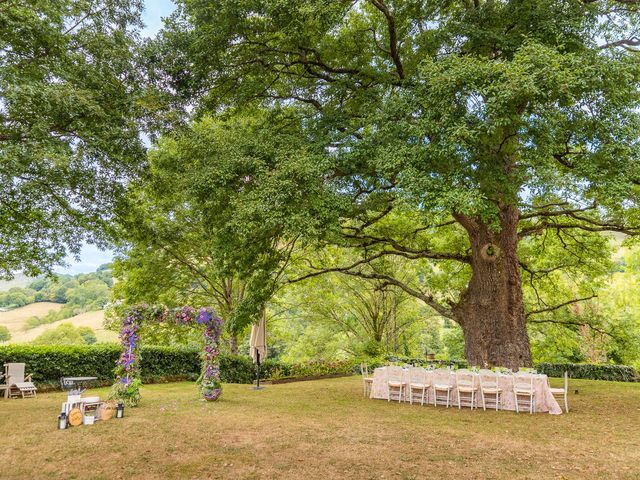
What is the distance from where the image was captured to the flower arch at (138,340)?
9.91 meters

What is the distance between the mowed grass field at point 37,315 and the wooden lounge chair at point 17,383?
28824 millimetres

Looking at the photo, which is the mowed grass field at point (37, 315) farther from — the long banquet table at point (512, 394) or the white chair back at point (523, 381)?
the white chair back at point (523, 381)

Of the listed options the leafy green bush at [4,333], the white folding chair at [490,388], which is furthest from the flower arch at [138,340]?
the leafy green bush at [4,333]

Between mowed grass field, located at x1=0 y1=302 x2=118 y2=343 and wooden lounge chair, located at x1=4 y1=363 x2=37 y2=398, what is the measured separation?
94.6 feet

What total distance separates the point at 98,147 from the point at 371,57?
24.6 ft

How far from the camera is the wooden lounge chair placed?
1151 centimetres

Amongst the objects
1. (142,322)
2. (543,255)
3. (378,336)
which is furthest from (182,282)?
(543,255)

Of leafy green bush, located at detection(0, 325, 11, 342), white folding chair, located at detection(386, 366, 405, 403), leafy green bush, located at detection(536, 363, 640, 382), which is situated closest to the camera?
white folding chair, located at detection(386, 366, 405, 403)

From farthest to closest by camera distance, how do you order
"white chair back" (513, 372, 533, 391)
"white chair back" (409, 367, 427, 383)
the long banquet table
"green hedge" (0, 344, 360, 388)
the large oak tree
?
"green hedge" (0, 344, 360, 388) → "white chair back" (409, 367, 427, 383) → "white chair back" (513, 372, 533, 391) → the long banquet table → the large oak tree

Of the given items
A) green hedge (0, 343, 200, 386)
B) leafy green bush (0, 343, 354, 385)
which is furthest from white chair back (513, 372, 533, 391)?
green hedge (0, 343, 200, 386)

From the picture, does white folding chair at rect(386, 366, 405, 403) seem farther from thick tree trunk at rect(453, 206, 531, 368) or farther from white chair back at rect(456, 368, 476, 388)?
thick tree trunk at rect(453, 206, 531, 368)

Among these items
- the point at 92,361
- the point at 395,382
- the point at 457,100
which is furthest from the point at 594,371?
the point at 92,361

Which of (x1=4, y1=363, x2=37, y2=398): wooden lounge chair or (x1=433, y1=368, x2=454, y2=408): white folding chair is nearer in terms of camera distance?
(x1=433, y1=368, x2=454, y2=408): white folding chair

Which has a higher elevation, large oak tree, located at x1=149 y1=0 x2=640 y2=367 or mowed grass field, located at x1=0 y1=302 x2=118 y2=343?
large oak tree, located at x1=149 y1=0 x2=640 y2=367
